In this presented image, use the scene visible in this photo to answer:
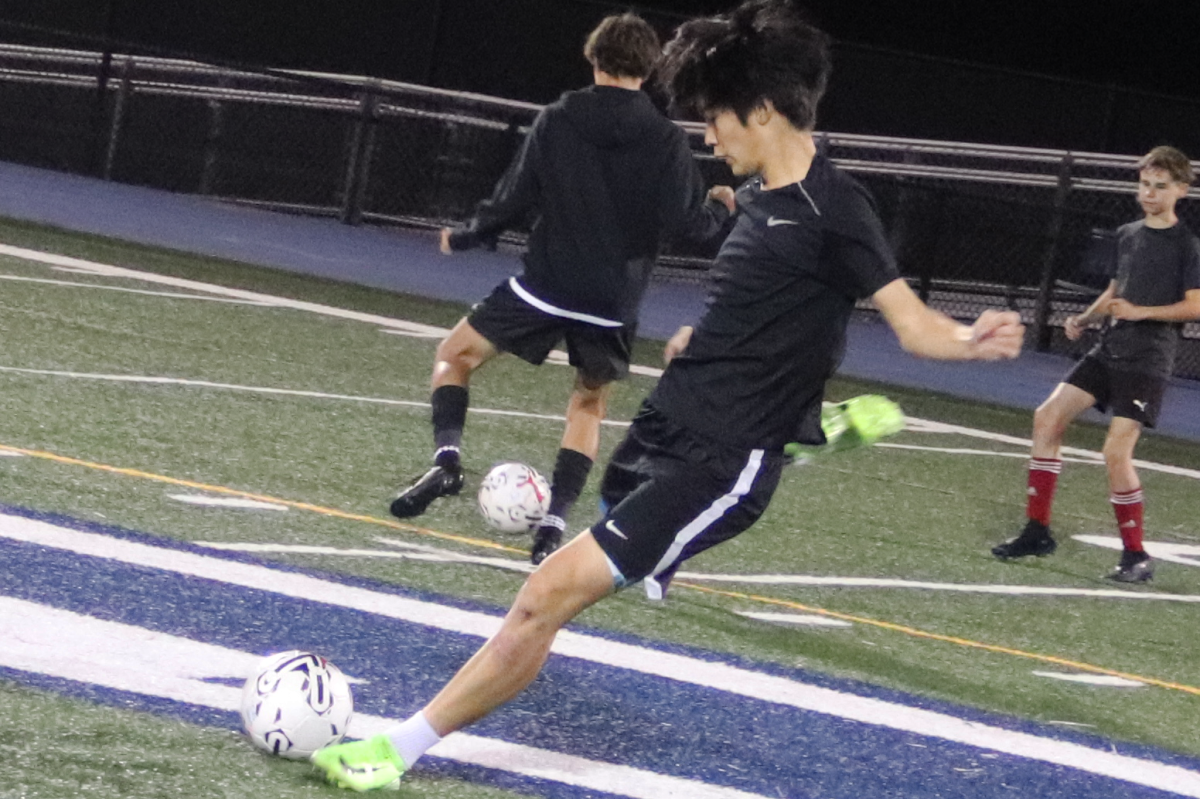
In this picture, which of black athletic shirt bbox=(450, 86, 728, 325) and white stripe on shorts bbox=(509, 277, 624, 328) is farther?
white stripe on shorts bbox=(509, 277, 624, 328)

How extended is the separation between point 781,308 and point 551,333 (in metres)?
3.37

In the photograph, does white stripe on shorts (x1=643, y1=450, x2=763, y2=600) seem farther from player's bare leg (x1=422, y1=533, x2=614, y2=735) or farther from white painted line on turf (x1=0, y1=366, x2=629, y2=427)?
white painted line on turf (x1=0, y1=366, x2=629, y2=427)

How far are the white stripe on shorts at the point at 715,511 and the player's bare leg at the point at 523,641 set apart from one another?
8.8 inches

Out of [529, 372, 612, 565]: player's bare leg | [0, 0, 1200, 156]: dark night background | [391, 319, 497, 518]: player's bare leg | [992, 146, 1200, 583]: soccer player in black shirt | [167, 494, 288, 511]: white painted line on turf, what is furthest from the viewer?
[0, 0, 1200, 156]: dark night background

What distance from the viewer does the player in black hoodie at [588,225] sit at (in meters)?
8.50

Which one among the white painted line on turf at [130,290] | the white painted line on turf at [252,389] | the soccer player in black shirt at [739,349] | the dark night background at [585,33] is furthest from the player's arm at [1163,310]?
the dark night background at [585,33]

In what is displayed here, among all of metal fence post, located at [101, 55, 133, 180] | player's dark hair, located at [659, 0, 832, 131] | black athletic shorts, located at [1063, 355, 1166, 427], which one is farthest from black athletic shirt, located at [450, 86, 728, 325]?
metal fence post, located at [101, 55, 133, 180]

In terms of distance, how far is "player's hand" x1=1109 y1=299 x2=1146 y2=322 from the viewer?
9.98 meters

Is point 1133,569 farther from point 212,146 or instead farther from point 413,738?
point 212,146

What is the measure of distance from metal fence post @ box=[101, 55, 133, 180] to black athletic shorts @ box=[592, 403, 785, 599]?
19730 mm

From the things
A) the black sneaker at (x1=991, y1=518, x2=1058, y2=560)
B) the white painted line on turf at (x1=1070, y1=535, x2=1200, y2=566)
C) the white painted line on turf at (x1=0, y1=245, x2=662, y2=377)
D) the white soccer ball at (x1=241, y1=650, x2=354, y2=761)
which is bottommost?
the white painted line on turf at (x1=0, y1=245, x2=662, y2=377)

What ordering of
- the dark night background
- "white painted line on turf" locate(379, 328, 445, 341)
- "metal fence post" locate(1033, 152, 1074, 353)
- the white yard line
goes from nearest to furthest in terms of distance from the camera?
the white yard line
"white painted line on turf" locate(379, 328, 445, 341)
"metal fence post" locate(1033, 152, 1074, 353)
the dark night background

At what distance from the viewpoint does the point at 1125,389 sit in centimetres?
1007

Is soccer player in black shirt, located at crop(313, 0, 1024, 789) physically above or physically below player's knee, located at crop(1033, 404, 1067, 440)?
above
